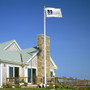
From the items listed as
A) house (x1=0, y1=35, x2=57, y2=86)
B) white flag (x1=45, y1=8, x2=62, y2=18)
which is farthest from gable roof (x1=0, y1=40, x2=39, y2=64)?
→ white flag (x1=45, y1=8, x2=62, y2=18)

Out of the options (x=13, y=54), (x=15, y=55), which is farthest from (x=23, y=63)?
(x=13, y=54)

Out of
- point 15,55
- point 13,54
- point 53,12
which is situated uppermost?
point 53,12

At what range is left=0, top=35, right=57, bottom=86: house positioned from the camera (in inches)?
862

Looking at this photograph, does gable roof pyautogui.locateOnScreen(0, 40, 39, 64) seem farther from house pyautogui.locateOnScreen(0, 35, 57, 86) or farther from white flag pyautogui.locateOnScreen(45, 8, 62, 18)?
white flag pyautogui.locateOnScreen(45, 8, 62, 18)

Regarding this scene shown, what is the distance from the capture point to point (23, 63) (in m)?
24.0

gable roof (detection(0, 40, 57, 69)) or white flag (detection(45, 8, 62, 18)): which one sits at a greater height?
white flag (detection(45, 8, 62, 18))

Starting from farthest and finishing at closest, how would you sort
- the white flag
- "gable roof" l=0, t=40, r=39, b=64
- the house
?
the white flag, "gable roof" l=0, t=40, r=39, b=64, the house

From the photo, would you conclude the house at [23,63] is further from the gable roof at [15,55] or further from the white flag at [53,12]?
the white flag at [53,12]

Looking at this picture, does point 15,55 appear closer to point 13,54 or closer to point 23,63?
point 13,54

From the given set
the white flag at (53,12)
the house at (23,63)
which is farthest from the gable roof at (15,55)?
Answer: the white flag at (53,12)

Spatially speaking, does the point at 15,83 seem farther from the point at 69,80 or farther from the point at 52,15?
the point at 52,15

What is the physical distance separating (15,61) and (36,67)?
4.04 m

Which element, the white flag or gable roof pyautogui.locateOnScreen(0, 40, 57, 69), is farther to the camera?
the white flag

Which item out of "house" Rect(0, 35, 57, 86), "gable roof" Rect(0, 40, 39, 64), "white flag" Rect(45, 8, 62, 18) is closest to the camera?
"house" Rect(0, 35, 57, 86)
